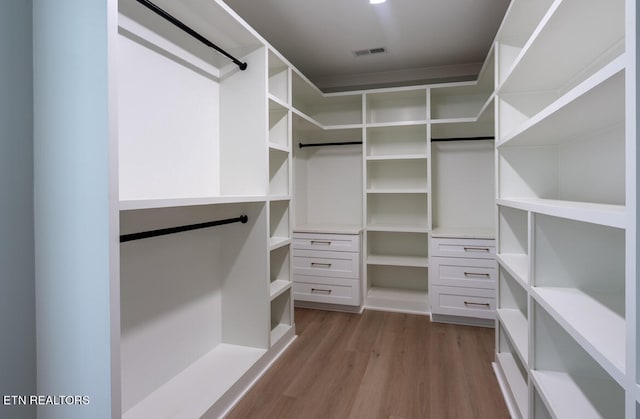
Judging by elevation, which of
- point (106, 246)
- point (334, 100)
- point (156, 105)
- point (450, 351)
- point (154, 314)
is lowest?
point (450, 351)

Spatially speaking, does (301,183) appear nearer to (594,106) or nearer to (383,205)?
(383,205)

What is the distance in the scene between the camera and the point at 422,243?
3.48m

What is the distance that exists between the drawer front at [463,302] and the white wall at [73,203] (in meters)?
2.52

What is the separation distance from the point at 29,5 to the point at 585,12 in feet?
6.28

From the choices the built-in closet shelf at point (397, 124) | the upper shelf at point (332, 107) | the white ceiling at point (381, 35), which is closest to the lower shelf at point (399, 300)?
the built-in closet shelf at point (397, 124)

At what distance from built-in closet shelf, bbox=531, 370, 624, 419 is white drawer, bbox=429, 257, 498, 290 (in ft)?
4.94

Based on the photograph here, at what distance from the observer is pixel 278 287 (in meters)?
2.40

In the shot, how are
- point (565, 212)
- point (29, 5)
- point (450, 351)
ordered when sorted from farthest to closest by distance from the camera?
1. point (450, 351)
2. point (29, 5)
3. point (565, 212)

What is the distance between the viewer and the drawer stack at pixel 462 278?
278 centimetres

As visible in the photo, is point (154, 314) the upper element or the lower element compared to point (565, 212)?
lower

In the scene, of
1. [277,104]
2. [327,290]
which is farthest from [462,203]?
[277,104]

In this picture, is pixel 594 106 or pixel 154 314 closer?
pixel 594 106

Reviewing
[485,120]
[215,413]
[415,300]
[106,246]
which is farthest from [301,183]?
[106,246]

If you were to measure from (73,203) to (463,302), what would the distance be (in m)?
2.83
